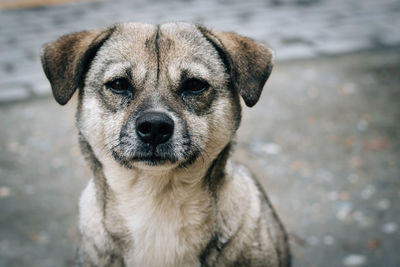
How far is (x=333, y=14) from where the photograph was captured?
870 centimetres

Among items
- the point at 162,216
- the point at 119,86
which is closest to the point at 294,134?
the point at 162,216

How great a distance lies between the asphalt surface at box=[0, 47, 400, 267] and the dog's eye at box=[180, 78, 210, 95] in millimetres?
2075

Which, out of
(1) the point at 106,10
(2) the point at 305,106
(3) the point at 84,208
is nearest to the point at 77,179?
(3) the point at 84,208

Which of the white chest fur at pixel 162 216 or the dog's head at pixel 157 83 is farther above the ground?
the dog's head at pixel 157 83

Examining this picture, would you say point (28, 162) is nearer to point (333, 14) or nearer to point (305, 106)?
point (305, 106)

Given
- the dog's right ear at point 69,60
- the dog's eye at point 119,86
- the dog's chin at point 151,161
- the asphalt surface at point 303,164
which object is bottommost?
the asphalt surface at point 303,164

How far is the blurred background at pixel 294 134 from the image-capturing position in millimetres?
4398

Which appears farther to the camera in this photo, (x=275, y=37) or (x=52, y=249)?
(x=275, y=37)

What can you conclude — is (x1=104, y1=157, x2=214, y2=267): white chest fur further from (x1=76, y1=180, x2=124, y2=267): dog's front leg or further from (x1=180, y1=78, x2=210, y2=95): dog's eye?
(x1=180, y1=78, x2=210, y2=95): dog's eye

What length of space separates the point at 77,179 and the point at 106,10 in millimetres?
4916

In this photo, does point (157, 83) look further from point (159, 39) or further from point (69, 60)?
point (69, 60)

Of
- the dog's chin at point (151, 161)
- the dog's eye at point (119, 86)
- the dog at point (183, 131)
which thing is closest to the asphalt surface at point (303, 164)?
the dog at point (183, 131)

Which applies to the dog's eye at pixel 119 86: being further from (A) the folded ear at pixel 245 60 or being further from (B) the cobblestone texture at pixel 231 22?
(B) the cobblestone texture at pixel 231 22

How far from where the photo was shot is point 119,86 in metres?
2.87
